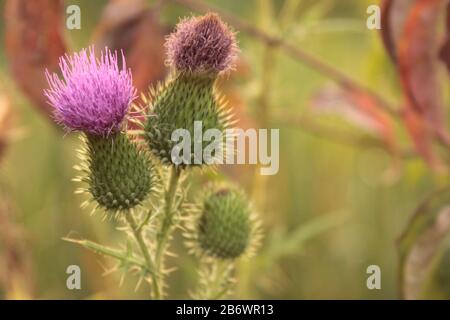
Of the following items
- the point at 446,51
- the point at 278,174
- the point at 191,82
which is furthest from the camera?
the point at 278,174

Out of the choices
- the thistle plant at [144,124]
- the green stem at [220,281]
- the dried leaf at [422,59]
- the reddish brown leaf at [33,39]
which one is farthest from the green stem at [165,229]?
the dried leaf at [422,59]

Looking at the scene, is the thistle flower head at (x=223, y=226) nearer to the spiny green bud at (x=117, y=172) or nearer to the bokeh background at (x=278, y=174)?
the bokeh background at (x=278, y=174)

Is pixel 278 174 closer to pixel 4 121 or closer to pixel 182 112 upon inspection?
pixel 4 121

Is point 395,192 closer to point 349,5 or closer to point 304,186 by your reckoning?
point 304,186

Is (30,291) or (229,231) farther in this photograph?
(30,291)

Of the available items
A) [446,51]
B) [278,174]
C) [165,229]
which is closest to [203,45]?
[165,229]
